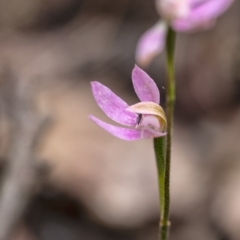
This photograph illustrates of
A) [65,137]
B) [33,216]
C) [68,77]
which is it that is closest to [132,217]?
[33,216]

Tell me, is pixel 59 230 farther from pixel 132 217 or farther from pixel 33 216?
pixel 132 217

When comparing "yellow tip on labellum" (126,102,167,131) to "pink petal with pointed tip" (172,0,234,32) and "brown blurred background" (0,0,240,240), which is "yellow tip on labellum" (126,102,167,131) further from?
"brown blurred background" (0,0,240,240)

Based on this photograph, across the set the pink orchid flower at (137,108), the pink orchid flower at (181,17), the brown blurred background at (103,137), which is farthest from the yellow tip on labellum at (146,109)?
the brown blurred background at (103,137)

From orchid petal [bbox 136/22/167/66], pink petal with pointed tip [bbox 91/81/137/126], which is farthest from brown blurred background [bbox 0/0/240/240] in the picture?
pink petal with pointed tip [bbox 91/81/137/126]

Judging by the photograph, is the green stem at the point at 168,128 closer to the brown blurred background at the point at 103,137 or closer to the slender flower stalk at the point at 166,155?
the slender flower stalk at the point at 166,155

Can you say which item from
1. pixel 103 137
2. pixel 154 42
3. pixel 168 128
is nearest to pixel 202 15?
pixel 154 42

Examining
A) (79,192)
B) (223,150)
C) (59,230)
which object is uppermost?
(223,150)

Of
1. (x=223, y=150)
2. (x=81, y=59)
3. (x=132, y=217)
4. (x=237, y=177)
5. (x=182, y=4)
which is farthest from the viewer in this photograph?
(x=81, y=59)
